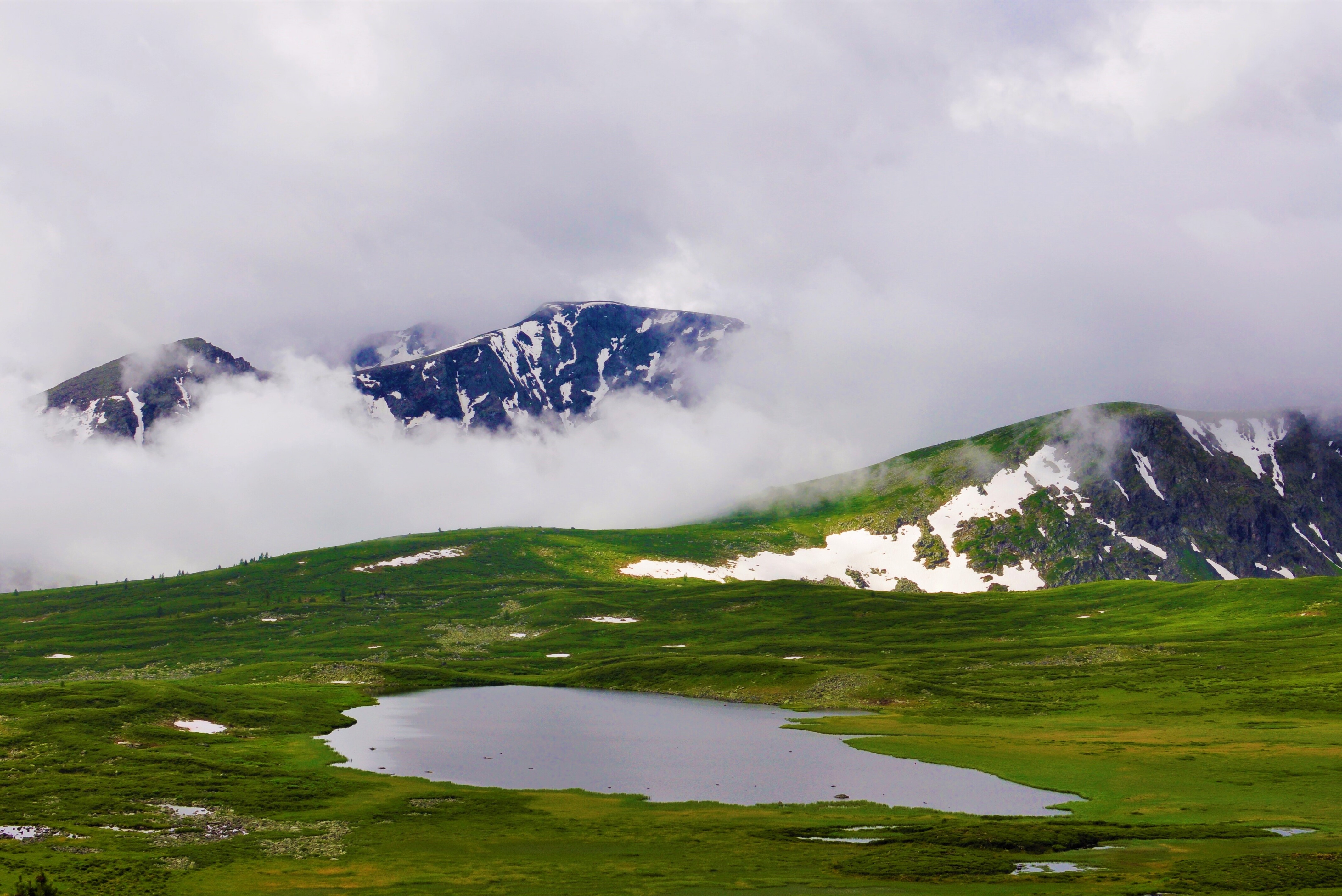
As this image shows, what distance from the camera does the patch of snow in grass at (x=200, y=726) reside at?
11881 cm

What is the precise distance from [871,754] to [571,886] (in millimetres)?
61125

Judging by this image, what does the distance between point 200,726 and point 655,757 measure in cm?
5710

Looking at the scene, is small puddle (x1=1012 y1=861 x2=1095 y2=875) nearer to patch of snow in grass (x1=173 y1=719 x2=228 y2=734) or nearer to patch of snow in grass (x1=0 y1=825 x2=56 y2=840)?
patch of snow in grass (x1=0 y1=825 x2=56 y2=840)

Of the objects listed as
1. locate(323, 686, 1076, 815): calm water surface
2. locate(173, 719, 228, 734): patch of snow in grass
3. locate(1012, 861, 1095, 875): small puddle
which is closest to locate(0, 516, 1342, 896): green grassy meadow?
locate(1012, 861, 1095, 875): small puddle

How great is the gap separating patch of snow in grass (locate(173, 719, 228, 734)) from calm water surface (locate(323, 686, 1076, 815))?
46.0 ft

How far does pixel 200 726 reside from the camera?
121m

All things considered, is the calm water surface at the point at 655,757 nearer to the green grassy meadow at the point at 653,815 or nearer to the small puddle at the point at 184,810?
the green grassy meadow at the point at 653,815

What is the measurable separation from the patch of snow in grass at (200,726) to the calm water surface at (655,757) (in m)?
14.0

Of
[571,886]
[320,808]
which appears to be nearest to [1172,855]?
[571,886]

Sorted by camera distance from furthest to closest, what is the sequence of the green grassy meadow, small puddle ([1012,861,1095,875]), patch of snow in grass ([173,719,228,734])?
patch of snow in grass ([173,719,228,734])
small puddle ([1012,861,1095,875])
the green grassy meadow

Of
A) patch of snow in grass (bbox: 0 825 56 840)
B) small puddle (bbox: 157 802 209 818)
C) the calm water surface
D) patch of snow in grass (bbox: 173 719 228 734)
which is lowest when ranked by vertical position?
the calm water surface

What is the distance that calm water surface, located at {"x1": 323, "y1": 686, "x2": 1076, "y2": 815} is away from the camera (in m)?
A: 86.2

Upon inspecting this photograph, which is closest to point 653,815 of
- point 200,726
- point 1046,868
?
point 1046,868

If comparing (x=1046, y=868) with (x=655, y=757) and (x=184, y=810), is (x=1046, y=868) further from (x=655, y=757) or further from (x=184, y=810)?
(x=184, y=810)
